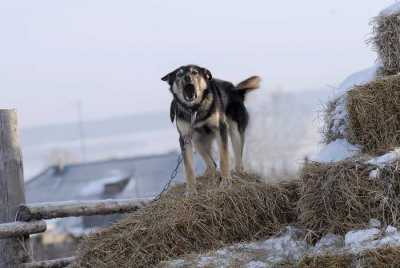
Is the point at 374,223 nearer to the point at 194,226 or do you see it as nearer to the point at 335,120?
the point at 194,226

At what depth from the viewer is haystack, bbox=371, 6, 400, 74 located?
7.22 metres

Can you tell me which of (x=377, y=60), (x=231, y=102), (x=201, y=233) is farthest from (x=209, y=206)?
(x=231, y=102)

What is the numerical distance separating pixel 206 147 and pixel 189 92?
2.91 ft

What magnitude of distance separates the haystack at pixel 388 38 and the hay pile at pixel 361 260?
291 centimetres

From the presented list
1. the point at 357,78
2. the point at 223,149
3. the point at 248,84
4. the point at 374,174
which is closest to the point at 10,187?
the point at 223,149

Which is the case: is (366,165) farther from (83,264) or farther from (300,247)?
(83,264)

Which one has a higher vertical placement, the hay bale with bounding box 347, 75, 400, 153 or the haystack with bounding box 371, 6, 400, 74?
the haystack with bounding box 371, 6, 400, 74

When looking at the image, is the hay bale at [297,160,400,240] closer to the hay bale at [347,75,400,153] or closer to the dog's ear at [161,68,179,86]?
the hay bale at [347,75,400,153]

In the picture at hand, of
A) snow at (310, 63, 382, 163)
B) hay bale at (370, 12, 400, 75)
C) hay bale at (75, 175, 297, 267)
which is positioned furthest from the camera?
hay bale at (370, 12, 400, 75)

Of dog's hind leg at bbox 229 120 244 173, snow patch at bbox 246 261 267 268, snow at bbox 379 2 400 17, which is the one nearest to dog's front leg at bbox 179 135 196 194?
dog's hind leg at bbox 229 120 244 173

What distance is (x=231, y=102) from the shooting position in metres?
9.70

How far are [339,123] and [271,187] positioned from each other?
1050mm

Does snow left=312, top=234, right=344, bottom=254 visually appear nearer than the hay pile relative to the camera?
No

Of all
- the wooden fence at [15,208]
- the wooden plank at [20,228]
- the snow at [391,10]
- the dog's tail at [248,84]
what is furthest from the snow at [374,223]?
the dog's tail at [248,84]
